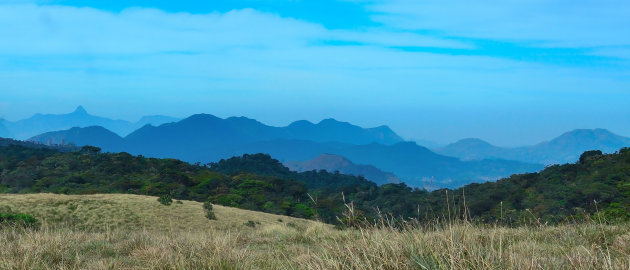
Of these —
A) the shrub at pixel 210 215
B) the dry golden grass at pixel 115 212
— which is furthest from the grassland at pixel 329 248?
the shrub at pixel 210 215

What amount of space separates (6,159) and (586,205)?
104106 millimetres

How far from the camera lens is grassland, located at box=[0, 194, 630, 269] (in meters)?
4.00

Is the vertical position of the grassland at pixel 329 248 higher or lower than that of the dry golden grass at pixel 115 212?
higher

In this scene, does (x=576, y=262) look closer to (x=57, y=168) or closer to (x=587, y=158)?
(x=587, y=158)

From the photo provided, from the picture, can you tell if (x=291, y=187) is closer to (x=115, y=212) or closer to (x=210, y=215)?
(x=210, y=215)

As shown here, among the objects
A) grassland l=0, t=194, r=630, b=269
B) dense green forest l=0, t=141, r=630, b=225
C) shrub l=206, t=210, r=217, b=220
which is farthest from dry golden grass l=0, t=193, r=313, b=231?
grassland l=0, t=194, r=630, b=269

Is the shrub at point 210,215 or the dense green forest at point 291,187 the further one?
the dense green forest at point 291,187

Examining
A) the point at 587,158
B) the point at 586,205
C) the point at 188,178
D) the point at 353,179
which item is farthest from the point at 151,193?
the point at 353,179

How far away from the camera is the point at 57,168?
83.3m

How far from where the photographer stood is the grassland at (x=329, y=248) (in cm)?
400

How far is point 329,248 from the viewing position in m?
5.45

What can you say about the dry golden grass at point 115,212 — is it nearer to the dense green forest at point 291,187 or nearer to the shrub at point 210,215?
the shrub at point 210,215

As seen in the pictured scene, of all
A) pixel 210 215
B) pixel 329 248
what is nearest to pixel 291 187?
pixel 210 215

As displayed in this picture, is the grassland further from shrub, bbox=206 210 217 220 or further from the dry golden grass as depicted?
shrub, bbox=206 210 217 220
